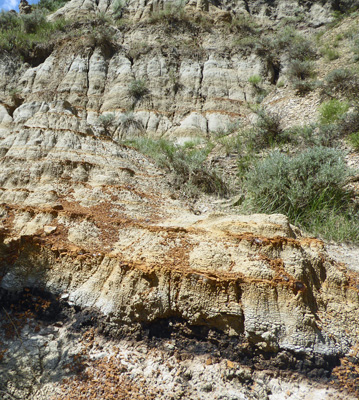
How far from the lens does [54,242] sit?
2.98m

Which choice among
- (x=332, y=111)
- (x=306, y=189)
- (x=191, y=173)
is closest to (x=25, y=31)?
(x=191, y=173)

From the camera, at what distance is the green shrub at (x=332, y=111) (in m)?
6.67

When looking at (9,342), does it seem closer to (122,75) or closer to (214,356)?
(214,356)

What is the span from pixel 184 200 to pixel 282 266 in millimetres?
2955

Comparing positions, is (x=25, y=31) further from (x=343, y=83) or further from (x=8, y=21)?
(x=343, y=83)

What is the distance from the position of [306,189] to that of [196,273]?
Answer: 119 inches

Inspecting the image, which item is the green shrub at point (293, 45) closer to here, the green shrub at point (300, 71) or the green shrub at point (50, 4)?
the green shrub at point (300, 71)

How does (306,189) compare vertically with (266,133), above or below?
below

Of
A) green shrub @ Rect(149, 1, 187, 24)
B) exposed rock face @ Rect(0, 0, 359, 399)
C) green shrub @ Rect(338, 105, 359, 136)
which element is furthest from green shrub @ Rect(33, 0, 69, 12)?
green shrub @ Rect(338, 105, 359, 136)

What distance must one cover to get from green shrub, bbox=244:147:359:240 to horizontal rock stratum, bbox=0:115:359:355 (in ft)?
3.83

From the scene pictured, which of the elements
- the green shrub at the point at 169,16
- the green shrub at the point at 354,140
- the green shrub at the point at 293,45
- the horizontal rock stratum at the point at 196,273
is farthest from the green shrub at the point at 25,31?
the green shrub at the point at 354,140

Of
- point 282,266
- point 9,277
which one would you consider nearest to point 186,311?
point 282,266

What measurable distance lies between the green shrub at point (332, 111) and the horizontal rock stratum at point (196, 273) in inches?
183

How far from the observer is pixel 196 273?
2455 millimetres
